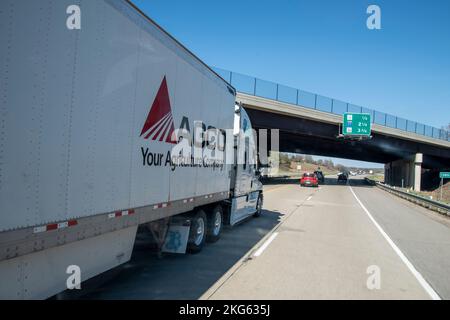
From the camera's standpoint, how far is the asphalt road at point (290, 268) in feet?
19.8

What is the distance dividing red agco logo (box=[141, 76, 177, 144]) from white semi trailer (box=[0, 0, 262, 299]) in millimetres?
16

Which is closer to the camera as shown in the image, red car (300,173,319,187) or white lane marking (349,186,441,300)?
white lane marking (349,186,441,300)

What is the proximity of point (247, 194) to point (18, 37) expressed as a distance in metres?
10.0

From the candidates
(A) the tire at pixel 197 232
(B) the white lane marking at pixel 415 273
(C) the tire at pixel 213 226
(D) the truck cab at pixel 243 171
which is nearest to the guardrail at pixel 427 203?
(B) the white lane marking at pixel 415 273

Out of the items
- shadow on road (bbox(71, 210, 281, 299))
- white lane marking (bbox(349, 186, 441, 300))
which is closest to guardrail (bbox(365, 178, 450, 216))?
white lane marking (bbox(349, 186, 441, 300))

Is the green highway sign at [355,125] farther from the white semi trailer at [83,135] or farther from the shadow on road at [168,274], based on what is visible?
the white semi trailer at [83,135]

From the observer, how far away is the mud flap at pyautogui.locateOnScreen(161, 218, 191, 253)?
7.58 m

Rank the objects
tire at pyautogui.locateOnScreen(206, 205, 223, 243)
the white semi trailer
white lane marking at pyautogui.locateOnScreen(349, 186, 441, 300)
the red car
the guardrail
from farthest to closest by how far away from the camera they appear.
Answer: the red car
the guardrail
tire at pyautogui.locateOnScreen(206, 205, 223, 243)
white lane marking at pyautogui.locateOnScreen(349, 186, 441, 300)
the white semi trailer

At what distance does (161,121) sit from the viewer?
6.24 m

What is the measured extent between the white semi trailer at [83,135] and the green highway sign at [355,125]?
35101 mm

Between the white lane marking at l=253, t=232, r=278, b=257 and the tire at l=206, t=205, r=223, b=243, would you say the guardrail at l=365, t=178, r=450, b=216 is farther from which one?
the tire at l=206, t=205, r=223, b=243

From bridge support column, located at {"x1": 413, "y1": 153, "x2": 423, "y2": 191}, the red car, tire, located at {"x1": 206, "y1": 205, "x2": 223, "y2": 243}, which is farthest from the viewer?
bridge support column, located at {"x1": 413, "y1": 153, "x2": 423, "y2": 191}
